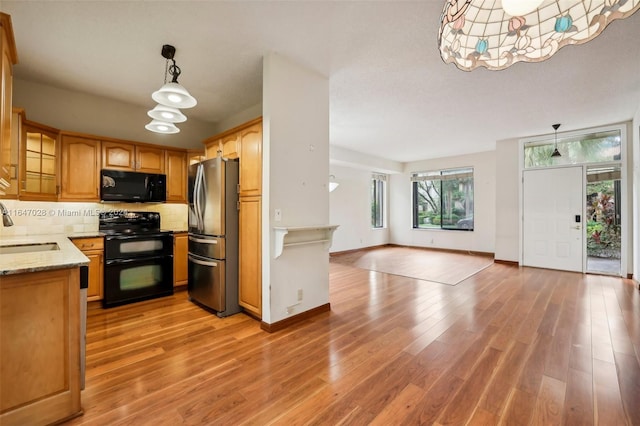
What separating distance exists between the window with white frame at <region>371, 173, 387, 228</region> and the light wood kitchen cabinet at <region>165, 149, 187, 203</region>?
5.84 m

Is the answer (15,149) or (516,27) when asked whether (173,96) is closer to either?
(15,149)

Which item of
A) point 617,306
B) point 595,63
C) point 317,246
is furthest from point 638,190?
point 317,246

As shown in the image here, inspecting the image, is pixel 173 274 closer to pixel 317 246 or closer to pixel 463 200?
pixel 317 246

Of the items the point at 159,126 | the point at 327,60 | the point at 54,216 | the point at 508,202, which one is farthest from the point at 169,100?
the point at 508,202

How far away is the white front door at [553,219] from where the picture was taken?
17.3 ft

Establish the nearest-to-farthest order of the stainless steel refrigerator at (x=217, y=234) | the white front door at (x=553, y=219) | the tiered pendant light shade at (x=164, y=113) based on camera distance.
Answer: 1. the tiered pendant light shade at (x=164, y=113)
2. the stainless steel refrigerator at (x=217, y=234)
3. the white front door at (x=553, y=219)

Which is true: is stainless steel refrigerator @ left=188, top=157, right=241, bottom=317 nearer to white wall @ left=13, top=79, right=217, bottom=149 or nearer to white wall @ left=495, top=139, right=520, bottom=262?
white wall @ left=13, top=79, right=217, bottom=149

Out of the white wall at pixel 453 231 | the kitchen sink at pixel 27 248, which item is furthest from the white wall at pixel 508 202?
the kitchen sink at pixel 27 248

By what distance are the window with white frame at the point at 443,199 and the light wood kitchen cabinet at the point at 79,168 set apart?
7932 millimetres

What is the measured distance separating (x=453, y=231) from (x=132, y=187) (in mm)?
7805

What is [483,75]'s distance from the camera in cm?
323

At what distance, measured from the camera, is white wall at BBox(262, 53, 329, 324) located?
2795mm

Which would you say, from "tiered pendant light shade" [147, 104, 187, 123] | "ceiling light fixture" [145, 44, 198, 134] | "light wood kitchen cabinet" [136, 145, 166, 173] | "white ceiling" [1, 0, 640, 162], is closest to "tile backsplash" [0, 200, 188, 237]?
"light wood kitchen cabinet" [136, 145, 166, 173]

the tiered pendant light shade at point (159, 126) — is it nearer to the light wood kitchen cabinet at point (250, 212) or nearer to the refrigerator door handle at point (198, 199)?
the refrigerator door handle at point (198, 199)
